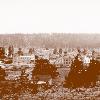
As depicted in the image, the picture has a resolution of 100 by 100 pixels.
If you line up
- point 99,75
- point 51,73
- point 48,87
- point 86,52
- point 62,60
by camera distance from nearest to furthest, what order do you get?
point 48,87 < point 99,75 < point 51,73 < point 62,60 < point 86,52

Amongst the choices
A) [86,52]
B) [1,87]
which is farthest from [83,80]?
[86,52]

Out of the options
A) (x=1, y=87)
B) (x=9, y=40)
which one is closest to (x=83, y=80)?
(x=1, y=87)

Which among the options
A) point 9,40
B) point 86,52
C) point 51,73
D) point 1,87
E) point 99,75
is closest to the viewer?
point 1,87

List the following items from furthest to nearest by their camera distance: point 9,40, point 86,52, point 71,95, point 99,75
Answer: point 9,40 < point 86,52 < point 99,75 < point 71,95

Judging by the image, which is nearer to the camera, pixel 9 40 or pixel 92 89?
pixel 92 89

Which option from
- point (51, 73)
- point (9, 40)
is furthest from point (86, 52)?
point (51, 73)

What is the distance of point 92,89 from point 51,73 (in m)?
4.28

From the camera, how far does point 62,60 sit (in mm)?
25688

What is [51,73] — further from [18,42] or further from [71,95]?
[18,42]

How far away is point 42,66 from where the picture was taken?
1675 cm

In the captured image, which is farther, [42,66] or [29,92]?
[42,66]

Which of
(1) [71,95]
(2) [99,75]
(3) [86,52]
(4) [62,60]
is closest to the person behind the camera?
(1) [71,95]

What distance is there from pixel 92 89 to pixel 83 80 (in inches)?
45.5

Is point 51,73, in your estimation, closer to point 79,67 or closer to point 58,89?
point 79,67
